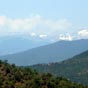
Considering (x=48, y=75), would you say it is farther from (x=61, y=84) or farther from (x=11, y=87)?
(x=11, y=87)

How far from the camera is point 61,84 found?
5522 cm

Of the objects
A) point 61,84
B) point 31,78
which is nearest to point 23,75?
point 31,78

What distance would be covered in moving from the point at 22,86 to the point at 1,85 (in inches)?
110

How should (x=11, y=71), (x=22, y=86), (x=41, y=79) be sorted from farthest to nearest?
(x=11, y=71) < (x=41, y=79) < (x=22, y=86)

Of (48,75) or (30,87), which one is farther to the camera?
(48,75)

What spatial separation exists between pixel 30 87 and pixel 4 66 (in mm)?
10349

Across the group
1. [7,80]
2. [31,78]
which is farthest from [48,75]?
[7,80]

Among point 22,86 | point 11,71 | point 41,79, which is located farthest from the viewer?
point 11,71

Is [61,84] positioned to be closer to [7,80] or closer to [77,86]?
[77,86]

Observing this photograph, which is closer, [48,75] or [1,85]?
[1,85]

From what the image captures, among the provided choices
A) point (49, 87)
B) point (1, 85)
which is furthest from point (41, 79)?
point (1, 85)

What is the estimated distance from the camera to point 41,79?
5478cm

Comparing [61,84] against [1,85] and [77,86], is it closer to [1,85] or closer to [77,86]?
[77,86]

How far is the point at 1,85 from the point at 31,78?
19.6 feet
